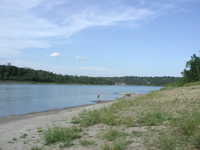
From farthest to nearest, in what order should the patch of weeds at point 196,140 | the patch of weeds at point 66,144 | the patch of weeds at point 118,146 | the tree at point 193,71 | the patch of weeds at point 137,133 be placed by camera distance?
the tree at point 193,71 → the patch of weeds at point 137,133 → the patch of weeds at point 66,144 → the patch of weeds at point 118,146 → the patch of weeds at point 196,140

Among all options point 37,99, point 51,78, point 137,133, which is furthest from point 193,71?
point 51,78

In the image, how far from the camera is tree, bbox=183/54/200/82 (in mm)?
55312

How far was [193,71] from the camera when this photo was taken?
5641 centimetres

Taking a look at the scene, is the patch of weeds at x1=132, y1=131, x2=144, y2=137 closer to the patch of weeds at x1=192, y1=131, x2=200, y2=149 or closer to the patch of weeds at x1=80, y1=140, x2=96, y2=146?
the patch of weeds at x1=80, y1=140, x2=96, y2=146

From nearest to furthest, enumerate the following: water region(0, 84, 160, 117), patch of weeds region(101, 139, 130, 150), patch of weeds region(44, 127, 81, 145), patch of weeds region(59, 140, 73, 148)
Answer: patch of weeds region(101, 139, 130, 150) < patch of weeds region(59, 140, 73, 148) < patch of weeds region(44, 127, 81, 145) < water region(0, 84, 160, 117)

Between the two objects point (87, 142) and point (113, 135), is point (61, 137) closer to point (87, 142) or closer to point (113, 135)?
point (87, 142)

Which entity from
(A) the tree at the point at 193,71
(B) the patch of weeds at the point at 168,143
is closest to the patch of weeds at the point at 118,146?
(B) the patch of weeds at the point at 168,143

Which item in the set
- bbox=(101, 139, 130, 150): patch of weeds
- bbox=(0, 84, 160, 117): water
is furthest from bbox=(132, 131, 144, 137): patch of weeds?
Result: bbox=(0, 84, 160, 117): water

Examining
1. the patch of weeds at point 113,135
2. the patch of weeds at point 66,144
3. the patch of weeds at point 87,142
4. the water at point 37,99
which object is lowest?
the water at point 37,99

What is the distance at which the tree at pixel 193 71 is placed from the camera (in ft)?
181

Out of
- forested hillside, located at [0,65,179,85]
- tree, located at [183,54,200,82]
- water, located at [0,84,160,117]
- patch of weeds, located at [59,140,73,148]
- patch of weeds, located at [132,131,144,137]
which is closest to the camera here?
patch of weeds, located at [59,140,73,148]

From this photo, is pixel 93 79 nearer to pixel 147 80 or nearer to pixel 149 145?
pixel 147 80

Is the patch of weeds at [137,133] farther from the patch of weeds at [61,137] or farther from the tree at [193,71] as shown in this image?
the tree at [193,71]

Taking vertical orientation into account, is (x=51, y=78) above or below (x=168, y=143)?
A: above
